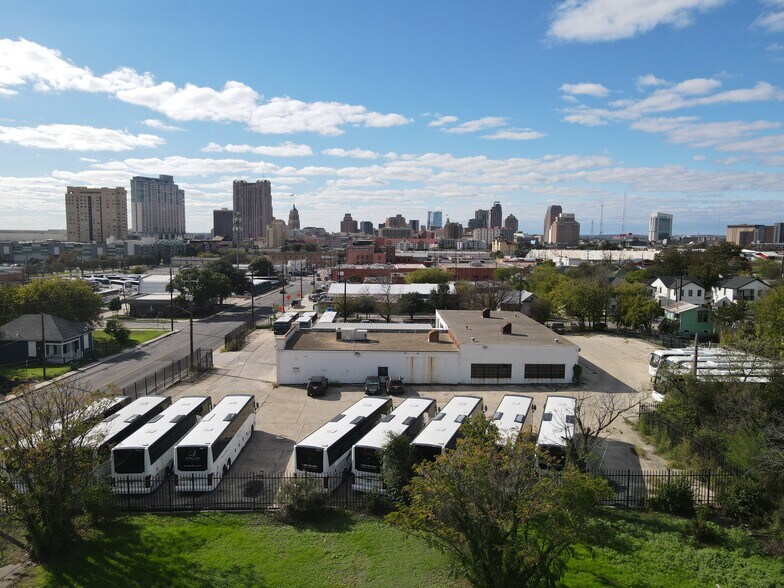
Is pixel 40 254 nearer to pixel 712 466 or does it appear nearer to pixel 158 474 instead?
pixel 158 474

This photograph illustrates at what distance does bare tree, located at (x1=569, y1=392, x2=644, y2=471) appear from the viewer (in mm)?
15066

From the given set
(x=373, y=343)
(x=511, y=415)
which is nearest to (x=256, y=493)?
(x=511, y=415)

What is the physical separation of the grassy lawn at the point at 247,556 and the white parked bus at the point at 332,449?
1.77 m

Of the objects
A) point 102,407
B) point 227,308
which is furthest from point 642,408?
point 227,308

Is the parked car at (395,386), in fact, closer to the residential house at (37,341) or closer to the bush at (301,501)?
the bush at (301,501)

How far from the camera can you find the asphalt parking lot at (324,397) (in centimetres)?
1838

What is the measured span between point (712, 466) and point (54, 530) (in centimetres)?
1829

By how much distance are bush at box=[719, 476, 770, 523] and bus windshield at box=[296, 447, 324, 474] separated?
11263mm

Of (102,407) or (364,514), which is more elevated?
(102,407)

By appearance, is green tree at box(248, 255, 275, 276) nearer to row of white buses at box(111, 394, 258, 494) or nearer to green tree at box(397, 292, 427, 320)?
green tree at box(397, 292, 427, 320)

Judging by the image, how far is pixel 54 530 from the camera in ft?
38.3

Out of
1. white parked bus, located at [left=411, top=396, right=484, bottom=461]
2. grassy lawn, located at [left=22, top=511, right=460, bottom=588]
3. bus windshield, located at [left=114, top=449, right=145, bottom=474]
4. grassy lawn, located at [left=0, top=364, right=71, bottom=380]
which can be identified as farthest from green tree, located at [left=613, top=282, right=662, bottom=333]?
→ grassy lawn, located at [left=0, top=364, right=71, bottom=380]

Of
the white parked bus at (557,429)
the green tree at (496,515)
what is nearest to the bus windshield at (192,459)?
the green tree at (496,515)

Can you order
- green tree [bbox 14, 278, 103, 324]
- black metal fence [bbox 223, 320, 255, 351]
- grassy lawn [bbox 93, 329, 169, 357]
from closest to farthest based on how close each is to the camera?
1. black metal fence [bbox 223, 320, 255, 351]
2. grassy lawn [bbox 93, 329, 169, 357]
3. green tree [bbox 14, 278, 103, 324]
